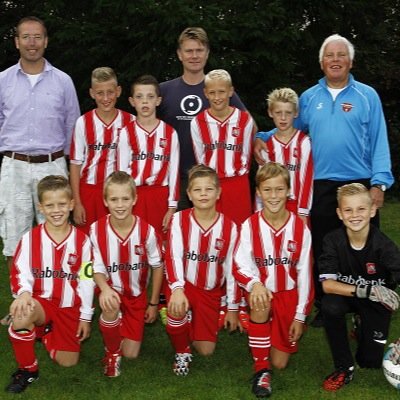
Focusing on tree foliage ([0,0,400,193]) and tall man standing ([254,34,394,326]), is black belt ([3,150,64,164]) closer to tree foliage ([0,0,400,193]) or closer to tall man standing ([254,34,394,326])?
tall man standing ([254,34,394,326])

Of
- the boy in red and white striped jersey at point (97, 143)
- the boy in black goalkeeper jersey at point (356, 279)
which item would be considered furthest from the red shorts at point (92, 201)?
the boy in black goalkeeper jersey at point (356, 279)

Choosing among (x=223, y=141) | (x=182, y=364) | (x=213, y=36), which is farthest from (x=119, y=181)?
(x=213, y=36)

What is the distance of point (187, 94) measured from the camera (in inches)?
215

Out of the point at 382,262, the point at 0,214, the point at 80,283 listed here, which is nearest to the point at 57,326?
the point at 80,283

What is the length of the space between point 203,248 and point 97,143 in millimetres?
1275

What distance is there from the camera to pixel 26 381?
4113 millimetres

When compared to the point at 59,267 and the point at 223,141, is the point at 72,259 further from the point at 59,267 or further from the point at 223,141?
the point at 223,141

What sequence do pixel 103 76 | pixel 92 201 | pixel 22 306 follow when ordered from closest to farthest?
pixel 22 306
pixel 103 76
pixel 92 201

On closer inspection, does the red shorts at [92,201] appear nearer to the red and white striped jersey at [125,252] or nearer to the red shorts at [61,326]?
the red and white striped jersey at [125,252]

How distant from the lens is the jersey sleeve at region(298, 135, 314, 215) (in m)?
4.98

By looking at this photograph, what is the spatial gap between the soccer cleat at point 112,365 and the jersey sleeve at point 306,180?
165 centimetres

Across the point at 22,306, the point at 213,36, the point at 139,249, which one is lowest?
the point at 22,306

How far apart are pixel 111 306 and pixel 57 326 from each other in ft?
1.61

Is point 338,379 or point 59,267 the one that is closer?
point 338,379
